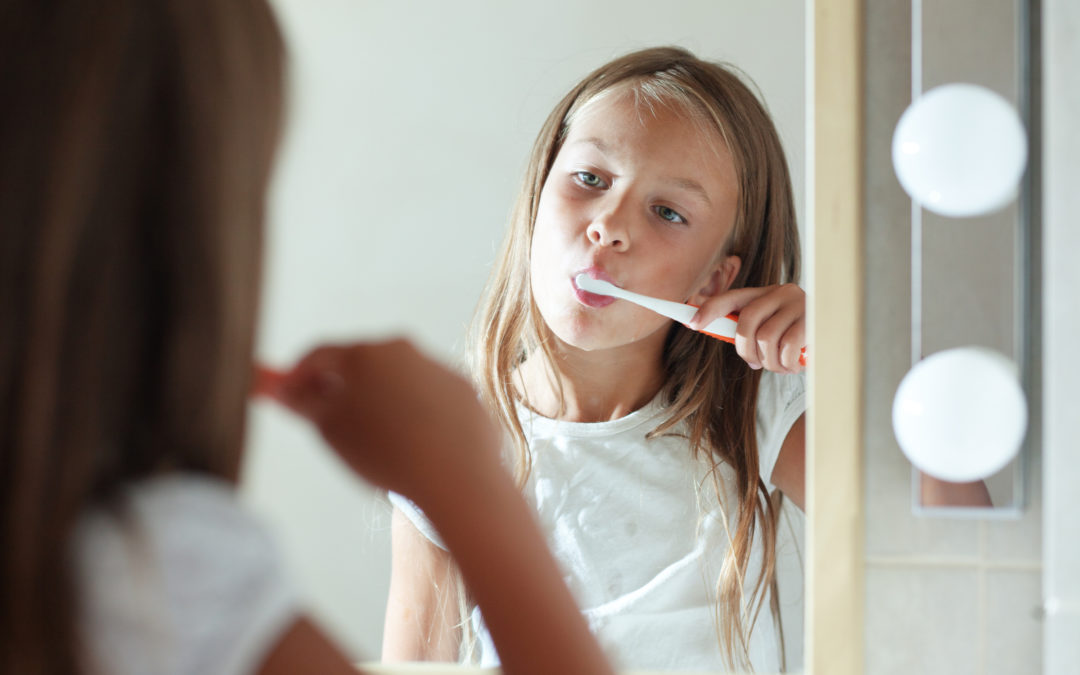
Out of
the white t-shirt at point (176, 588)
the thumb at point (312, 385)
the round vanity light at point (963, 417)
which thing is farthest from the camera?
the round vanity light at point (963, 417)

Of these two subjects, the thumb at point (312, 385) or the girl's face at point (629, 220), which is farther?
the girl's face at point (629, 220)

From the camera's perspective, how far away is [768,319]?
1.89 ft

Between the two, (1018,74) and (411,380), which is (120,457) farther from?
(1018,74)

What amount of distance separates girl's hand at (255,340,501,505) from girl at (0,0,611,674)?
0.15ft

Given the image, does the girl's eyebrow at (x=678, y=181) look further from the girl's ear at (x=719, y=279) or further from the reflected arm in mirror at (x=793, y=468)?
the reflected arm in mirror at (x=793, y=468)

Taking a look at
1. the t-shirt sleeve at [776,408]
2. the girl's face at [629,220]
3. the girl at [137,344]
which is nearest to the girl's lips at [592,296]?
the girl's face at [629,220]

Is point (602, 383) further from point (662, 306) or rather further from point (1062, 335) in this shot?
point (1062, 335)

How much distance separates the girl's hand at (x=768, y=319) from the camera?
0.57m

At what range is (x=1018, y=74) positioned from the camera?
0.56 meters

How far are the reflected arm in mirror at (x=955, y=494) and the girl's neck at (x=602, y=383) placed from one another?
0.17 m

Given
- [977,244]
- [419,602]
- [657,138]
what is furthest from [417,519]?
[977,244]

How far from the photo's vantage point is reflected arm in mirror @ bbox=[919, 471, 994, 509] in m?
0.54

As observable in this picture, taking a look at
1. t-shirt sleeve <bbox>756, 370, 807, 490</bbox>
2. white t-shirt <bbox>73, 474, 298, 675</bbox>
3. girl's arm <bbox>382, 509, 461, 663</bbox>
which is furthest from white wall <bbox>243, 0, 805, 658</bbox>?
white t-shirt <bbox>73, 474, 298, 675</bbox>

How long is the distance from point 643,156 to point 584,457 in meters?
0.18
